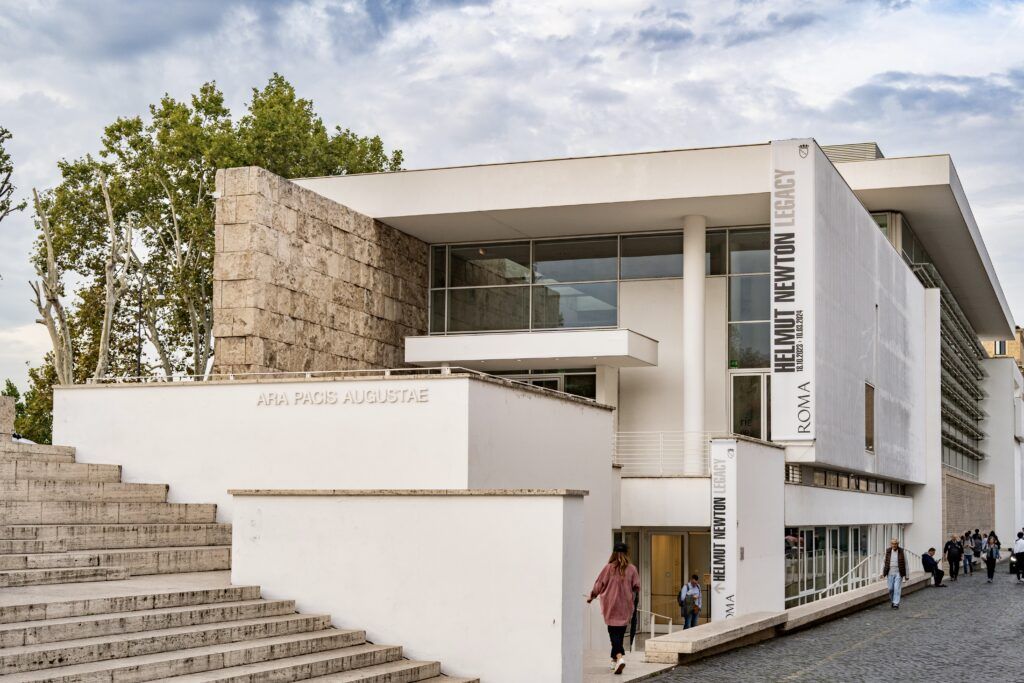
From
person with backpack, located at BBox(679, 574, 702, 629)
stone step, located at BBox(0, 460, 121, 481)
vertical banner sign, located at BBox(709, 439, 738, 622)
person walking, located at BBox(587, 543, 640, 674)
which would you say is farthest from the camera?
person with backpack, located at BBox(679, 574, 702, 629)

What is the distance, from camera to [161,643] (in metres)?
11.4

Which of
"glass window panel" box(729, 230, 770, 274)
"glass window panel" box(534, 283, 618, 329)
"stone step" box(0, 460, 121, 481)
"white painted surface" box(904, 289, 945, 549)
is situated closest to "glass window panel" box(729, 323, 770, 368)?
"glass window panel" box(729, 230, 770, 274)

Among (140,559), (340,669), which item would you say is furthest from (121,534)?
(340,669)

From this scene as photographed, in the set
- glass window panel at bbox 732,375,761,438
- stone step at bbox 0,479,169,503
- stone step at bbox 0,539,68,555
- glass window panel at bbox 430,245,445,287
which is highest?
glass window panel at bbox 430,245,445,287

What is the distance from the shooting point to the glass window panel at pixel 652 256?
114 feet

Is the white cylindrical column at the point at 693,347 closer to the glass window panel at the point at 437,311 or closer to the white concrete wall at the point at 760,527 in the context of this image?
the white concrete wall at the point at 760,527

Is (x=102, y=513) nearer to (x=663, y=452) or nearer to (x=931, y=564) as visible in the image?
(x=663, y=452)

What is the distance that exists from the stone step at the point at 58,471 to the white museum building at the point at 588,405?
639 mm

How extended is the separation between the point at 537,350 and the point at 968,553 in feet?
71.6

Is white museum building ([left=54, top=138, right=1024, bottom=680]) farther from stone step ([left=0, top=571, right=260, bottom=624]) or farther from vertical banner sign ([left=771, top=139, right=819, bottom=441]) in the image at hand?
stone step ([left=0, top=571, right=260, bottom=624])

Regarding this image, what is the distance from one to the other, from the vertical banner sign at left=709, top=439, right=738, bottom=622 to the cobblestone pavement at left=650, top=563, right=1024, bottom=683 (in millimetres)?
2240

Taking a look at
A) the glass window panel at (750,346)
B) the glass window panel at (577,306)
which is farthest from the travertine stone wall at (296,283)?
the glass window panel at (750,346)

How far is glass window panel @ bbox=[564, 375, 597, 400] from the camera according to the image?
3397 cm

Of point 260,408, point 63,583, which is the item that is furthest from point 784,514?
point 63,583
